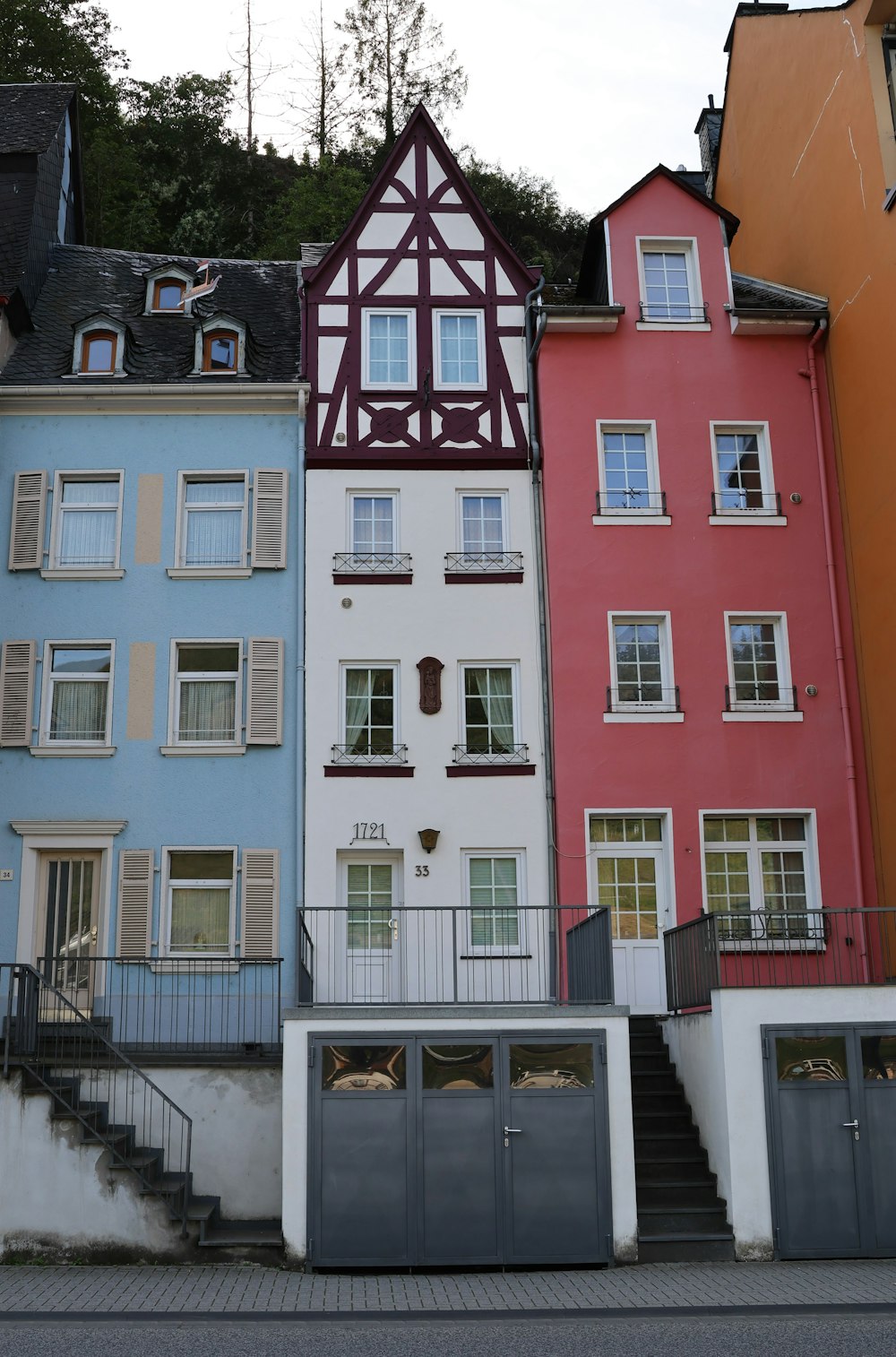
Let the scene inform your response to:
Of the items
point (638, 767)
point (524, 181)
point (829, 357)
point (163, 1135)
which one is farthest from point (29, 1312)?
point (524, 181)

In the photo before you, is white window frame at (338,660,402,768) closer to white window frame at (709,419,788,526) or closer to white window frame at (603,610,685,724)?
white window frame at (603,610,685,724)

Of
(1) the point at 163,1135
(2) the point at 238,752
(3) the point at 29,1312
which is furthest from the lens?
(2) the point at 238,752

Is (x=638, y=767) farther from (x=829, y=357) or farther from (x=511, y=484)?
(x=829, y=357)

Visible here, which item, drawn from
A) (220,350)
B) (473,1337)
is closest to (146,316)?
(220,350)

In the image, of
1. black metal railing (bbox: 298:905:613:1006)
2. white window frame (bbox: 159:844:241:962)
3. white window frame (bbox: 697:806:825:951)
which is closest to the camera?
black metal railing (bbox: 298:905:613:1006)

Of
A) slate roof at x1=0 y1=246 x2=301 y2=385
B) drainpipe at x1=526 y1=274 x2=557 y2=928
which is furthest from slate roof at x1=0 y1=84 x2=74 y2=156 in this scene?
drainpipe at x1=526 y1=274 x2=557 y2=928

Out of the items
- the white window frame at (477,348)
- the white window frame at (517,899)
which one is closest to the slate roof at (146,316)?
the white window frame at (477,348)

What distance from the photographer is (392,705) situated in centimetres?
1800

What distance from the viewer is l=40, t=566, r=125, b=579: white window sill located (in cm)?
1825

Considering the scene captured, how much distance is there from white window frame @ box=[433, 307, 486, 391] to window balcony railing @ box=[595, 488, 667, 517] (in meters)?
2.31

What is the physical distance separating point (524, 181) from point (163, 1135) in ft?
97.2

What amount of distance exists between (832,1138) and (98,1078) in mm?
7271

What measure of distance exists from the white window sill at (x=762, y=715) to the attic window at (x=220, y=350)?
8.31m

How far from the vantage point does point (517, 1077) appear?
13.2m
